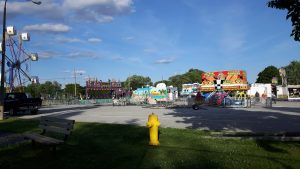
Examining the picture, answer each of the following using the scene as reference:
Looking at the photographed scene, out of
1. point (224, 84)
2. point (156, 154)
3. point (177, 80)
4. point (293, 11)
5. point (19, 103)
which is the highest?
point (177, 80)

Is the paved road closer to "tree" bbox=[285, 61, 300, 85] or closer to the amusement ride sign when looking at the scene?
the amusement ride sign

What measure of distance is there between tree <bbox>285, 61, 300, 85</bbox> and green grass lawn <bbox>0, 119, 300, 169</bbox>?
11482 centimetres

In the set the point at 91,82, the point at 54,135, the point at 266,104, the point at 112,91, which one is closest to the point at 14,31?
the point at 91,82

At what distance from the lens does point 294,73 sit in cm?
11894

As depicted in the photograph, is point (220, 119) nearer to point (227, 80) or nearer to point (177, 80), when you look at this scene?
point (227, 80)

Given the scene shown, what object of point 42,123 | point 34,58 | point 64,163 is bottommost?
point 64,163

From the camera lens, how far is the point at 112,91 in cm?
8456

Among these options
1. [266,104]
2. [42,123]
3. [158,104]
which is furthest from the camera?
[158,104]

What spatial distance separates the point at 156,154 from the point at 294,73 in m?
120

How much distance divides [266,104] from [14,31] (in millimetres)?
39212

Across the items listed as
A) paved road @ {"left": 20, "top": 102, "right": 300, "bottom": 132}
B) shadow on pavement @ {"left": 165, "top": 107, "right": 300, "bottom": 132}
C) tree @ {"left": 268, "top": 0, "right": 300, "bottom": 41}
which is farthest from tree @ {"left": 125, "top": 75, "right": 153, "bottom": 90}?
tree @ {"left": 268, "top": 0, "right": 300, "bottom": 41}

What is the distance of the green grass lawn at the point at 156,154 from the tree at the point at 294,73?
114820mm

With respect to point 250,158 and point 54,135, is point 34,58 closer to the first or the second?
point 54,135

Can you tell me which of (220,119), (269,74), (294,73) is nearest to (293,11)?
(220,119)
